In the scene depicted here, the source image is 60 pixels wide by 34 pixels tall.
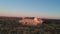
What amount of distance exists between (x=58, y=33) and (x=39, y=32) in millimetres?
1762

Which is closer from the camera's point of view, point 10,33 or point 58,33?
point 10,33

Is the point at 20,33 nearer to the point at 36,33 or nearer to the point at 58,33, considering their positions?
the point at 36,33

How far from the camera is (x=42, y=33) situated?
1221cm

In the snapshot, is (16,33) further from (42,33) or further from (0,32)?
(42,33)

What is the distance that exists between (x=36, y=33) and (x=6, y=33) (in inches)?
102

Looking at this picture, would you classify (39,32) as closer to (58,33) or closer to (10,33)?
(58,33)

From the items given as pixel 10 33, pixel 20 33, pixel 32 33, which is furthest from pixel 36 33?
pixel 10 33

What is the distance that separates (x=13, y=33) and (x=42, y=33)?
2552mm

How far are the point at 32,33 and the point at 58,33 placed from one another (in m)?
2.48

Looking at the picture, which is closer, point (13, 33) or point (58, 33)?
point (13, 33)

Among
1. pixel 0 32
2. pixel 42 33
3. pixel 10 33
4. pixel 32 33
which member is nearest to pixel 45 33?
pixel 42 33

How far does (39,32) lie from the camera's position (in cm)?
1241

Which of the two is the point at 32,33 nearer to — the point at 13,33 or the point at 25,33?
the point at 25,33

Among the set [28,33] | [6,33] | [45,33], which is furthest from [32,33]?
[6,33]
